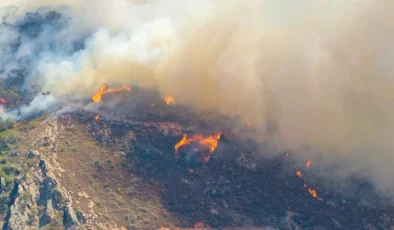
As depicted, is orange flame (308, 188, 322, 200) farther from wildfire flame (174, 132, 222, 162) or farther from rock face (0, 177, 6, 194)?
rock face (0, 177, 6, 194)

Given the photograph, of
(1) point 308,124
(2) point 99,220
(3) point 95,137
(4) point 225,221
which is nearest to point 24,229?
(2) point 99,220

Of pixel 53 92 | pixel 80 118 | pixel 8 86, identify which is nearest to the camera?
pixel 80 118

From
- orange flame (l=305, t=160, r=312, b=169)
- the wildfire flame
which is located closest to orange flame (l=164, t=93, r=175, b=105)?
the wildfire flame

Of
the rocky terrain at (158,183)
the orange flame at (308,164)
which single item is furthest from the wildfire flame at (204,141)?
the orange flame at (308,164)

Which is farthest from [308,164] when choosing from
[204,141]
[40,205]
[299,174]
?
[40,205]

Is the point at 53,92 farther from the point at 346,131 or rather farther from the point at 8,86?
the point at 346,131

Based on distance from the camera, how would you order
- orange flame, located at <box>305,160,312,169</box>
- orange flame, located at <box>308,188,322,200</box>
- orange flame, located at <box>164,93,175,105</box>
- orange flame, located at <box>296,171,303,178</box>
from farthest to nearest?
orange flame, located at <box>164,93,175,105</box> < orange flame, located at <box>305,160,312,169</box> < orange flame, located at <box>296,171,303,178</box> < orange flame, located at <box>308,188,322,200</box>
